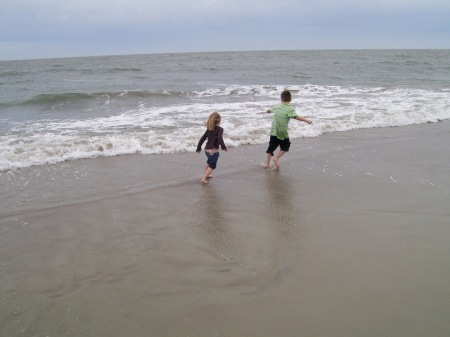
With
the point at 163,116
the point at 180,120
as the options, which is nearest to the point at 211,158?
the point at 180,120

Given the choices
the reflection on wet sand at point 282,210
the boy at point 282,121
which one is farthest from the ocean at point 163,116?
the reflection on wet sand at point 282,210

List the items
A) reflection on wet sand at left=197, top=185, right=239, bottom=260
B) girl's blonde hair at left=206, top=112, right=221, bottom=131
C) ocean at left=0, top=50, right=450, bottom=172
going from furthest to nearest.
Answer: ocean at left=0, top=50, right=450, bottom=172, girl's blonde hair at left=206, top=112, right=221, bottom=131, reflection on wet sand at left=197, top=185, right=239, bottom=260

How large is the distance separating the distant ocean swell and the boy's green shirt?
1.96 meters

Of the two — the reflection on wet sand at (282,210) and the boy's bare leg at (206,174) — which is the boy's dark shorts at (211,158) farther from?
the reflection on wet sand at (282,210)

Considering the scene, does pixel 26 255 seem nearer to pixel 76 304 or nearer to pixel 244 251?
pixel 76 304

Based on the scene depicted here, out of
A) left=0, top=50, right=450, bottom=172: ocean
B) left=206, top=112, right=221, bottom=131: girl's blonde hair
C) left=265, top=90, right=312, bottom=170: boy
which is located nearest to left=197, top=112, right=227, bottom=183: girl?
left=206, top=112, right=221, bottom=131: girl's blonde hair

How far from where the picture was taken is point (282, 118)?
6.39m

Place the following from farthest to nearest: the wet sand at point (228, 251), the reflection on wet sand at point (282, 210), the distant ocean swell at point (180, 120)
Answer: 1. the distant ocean swell at point (180, 120)
2. the reflection on wet sand at point (282, 210)
3. the wet sand at point (228, 251)

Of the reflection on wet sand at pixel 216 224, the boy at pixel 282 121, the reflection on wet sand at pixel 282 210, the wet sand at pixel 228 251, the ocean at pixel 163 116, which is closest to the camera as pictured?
the wet sand at pixel 228 251

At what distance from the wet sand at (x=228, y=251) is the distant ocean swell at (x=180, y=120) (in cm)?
135

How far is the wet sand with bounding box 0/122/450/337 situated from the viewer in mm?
2639

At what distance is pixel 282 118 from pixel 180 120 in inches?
217

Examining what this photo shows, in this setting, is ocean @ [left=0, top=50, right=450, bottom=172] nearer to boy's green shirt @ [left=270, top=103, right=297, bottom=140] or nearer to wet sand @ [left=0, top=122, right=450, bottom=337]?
wet sand @ [left=0, top=122, right=450, bottom=337]

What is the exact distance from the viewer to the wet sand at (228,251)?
2639 mm
